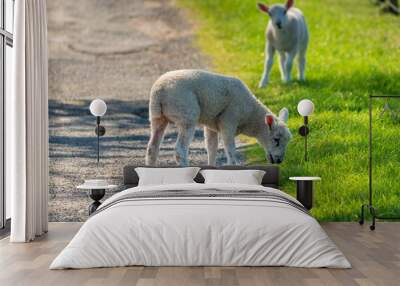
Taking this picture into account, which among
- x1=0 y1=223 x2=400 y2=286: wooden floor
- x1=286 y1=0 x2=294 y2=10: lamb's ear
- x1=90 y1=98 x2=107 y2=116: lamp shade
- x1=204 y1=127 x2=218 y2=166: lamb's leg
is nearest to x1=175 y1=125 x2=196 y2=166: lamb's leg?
x1=204 y1=127 x2=218 y2=166: lamb's leg

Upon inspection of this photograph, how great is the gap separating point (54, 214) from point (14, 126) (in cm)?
194

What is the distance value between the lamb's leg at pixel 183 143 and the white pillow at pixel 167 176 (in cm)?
36

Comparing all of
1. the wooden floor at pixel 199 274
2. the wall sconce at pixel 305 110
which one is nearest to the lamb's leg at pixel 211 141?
the wall sconce at pixel 305 110

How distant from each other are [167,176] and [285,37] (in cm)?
235

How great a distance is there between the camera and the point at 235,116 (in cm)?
694

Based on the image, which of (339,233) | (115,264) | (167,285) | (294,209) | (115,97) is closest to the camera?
(167,285)

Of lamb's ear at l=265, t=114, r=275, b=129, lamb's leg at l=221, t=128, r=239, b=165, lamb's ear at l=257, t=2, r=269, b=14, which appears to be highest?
lamb's ear at l=257, t=2, r=269, b=14

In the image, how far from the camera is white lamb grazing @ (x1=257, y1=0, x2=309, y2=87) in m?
7.44

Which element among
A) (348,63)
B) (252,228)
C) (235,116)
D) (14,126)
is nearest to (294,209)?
(252,228)

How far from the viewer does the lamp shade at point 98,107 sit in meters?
7.15

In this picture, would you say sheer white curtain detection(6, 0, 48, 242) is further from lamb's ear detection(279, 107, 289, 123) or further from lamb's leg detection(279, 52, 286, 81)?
lamb's leg detection(279, 52, 286, 81)

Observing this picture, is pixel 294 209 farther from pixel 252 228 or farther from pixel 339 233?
pixel 339 233

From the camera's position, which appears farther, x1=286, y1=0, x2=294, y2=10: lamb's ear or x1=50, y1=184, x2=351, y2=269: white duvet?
x1=286, y1=0, x2=294, y2=10: lamb's ear

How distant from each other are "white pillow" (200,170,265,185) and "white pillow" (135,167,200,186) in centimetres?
19
